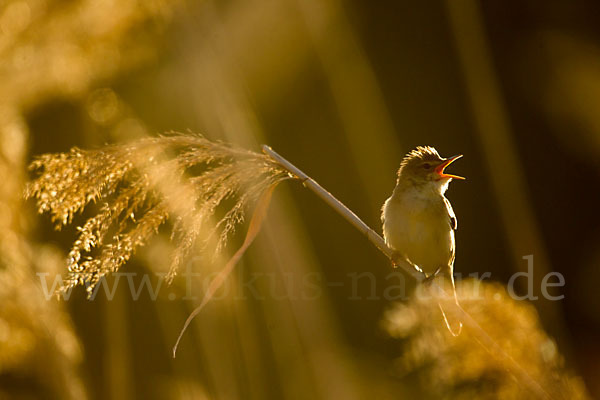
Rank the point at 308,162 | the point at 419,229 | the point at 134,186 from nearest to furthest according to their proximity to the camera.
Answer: the point at 134,186 < the point at 419,229 < the point at 308,162

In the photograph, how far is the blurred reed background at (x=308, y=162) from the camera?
1.30m

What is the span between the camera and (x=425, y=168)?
2.31 meters

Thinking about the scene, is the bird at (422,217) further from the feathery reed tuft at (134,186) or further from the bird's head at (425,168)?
the feathery reed tuft at (134,186)

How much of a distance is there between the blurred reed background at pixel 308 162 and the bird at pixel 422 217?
0.71 feet

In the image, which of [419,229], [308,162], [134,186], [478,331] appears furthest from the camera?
[308,162]

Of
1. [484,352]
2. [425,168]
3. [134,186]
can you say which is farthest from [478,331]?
[425,168]

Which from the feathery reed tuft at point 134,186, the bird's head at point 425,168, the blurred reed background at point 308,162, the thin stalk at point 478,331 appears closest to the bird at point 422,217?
the bird's head at point 425,168

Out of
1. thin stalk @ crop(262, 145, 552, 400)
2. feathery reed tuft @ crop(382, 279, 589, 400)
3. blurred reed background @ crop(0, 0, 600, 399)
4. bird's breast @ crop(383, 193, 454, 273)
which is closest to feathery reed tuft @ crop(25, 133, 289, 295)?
thin stalk @ crop(262, 145, 552, 400)

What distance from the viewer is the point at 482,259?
2.96 meters

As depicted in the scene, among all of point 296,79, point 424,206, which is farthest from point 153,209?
point 296,79

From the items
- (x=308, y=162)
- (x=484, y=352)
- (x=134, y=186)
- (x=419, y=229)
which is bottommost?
(x=419, y=229)

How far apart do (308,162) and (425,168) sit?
1.15 meters

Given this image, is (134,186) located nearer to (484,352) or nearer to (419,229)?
(484,352)

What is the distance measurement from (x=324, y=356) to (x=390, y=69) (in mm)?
2169
